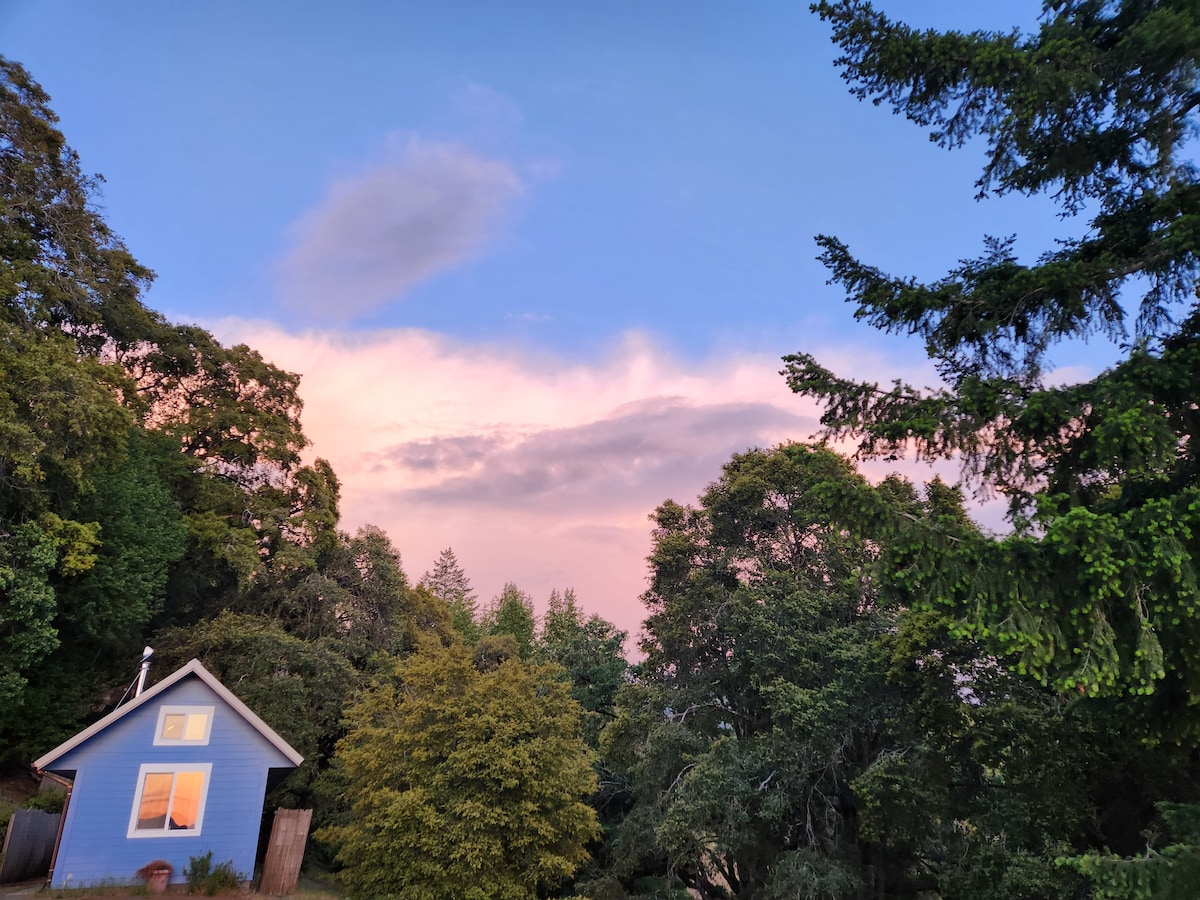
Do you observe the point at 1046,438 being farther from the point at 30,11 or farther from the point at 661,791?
the point at 30,11

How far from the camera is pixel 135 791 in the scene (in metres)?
14.1

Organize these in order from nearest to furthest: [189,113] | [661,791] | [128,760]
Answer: [128,760], [189,113], [661,791]

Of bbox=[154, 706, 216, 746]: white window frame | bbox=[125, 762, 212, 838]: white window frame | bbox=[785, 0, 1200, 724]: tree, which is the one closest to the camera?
bbox=[785, 0, 1200, 724]: tree


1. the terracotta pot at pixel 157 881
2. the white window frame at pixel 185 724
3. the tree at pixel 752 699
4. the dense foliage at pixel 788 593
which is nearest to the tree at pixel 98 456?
the dense foliage at pixel 788 593

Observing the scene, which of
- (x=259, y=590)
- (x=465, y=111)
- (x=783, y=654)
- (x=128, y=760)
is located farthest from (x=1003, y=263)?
(x=259, y=590)

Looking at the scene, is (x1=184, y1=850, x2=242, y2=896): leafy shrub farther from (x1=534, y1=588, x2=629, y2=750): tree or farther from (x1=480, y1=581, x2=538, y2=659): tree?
(x1=480, y1=581, x2=538, y2=659): tree

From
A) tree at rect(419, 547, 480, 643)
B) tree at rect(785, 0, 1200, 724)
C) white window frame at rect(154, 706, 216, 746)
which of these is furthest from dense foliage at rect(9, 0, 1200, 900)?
tree at rect(419, 547, 480, 643)

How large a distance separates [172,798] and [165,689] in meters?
2.43

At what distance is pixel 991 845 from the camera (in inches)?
500

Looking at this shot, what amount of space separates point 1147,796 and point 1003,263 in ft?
31.2

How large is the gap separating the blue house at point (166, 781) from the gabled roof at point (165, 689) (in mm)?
24

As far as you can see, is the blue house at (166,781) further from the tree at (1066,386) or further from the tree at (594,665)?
the tree at (1066,386)

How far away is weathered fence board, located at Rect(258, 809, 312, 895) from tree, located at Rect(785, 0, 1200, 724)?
15.1 meters

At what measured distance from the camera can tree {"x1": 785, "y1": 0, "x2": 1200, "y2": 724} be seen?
229 inches
